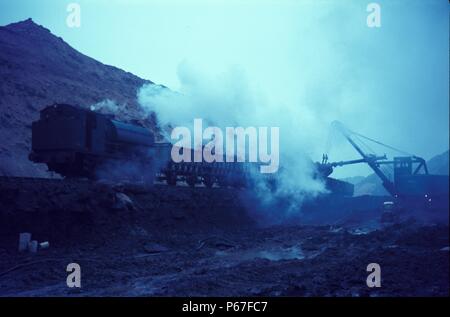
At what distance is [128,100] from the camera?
168 feet

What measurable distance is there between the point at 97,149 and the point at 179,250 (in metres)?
5.59

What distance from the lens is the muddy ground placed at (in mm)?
6914

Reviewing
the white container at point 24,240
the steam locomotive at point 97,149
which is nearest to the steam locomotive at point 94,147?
the steam locomotive at point 97,149

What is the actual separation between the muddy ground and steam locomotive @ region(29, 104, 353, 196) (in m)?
2.14

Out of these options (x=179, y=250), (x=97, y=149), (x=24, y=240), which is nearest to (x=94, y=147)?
(x=97, y=149)

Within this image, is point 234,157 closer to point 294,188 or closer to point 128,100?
point 294,188

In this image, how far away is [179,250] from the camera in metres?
11.4

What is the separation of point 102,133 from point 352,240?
31.7 ft

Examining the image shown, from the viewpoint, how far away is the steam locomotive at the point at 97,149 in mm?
14234

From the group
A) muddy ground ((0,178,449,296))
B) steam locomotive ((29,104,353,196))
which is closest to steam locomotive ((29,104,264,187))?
steam locomotive ((29,104,353,196))

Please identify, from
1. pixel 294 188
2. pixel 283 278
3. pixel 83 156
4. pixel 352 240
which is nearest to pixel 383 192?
pixel 294 188

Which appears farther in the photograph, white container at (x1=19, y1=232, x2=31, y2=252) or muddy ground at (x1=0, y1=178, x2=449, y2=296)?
white container at (x1=19, y1=232, x2=31, y2=252)

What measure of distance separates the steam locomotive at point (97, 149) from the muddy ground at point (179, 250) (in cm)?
214

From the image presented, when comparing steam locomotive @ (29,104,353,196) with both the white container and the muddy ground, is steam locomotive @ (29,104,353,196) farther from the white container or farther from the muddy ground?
the white container
